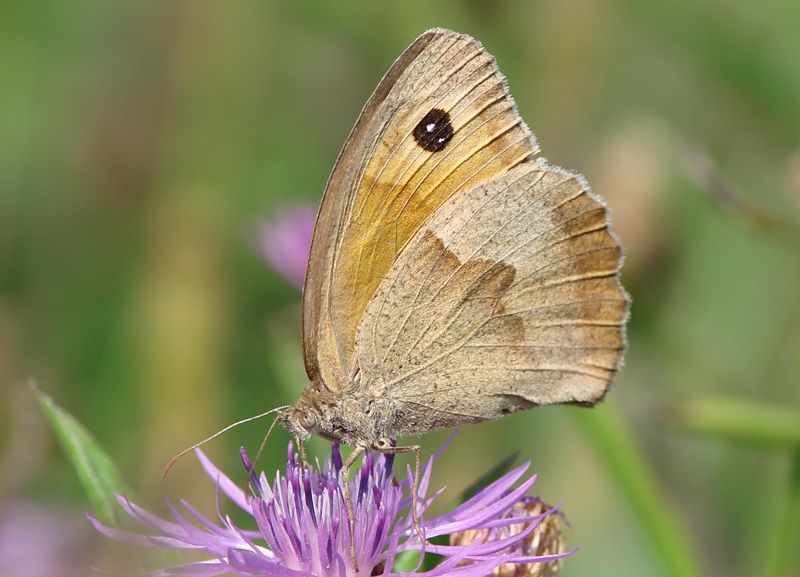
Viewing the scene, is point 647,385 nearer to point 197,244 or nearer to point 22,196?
point 197,244

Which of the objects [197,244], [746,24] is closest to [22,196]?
[197,244]

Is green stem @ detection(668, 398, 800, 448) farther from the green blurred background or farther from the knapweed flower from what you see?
the knapweed flower

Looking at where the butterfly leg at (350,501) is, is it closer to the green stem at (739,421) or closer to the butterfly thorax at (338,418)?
the butterfly thorax at (338,418)

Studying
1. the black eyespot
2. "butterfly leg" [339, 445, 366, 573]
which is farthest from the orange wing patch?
"butterfly leg" [339, 445, 366, 573]

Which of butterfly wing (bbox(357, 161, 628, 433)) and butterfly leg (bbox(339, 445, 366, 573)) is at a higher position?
butterfly wing (bbox(357, 161, 628, 433))

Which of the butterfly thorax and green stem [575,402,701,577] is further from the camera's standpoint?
green stem [575,402,701,577]

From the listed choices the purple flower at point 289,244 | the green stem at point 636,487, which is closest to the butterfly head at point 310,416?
the green stem at point 636,487

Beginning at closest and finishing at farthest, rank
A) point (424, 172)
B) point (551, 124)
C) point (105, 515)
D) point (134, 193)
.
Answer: point (105, 515)
point (424, 172)
point (551, 124)
point (134, 193)
